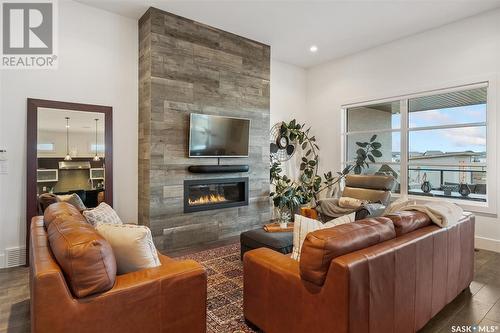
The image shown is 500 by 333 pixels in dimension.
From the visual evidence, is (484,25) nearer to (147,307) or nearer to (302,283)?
(302,283)

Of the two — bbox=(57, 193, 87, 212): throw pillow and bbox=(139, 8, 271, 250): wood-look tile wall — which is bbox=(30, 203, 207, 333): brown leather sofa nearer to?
bbox=(57, 193, 87, 212): throw pillow

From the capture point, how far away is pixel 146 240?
174cm

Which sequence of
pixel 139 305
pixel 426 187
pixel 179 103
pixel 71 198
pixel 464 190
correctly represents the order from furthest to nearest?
pixel 426 187 → pixel 464 190 → pixel 179 103 → pixel 71 198 → pixel 139 305

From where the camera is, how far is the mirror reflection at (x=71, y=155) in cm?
350

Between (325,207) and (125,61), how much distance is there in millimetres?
3662

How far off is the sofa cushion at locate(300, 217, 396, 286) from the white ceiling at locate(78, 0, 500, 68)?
326 cm

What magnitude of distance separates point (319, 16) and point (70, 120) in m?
3.67

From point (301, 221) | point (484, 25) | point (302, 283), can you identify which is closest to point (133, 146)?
point (301, 221)

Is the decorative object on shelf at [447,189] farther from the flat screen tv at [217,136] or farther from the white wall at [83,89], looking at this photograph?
the white wall at [83,89]

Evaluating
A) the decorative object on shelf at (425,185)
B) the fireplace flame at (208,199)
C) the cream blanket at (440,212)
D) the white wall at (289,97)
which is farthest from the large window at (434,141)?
the fireplace flame at (208,199)

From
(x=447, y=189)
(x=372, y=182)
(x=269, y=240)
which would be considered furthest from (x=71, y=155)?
(x=447, y=189)

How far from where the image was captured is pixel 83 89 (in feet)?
12.4

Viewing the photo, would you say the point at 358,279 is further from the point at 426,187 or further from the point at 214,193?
the point at 426,187

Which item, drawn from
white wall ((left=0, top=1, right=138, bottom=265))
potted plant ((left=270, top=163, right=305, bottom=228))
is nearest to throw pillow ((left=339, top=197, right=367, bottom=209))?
potted plant ((left=270, top=163, right=305, bottom=228))
